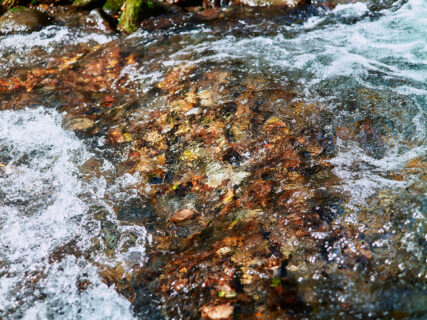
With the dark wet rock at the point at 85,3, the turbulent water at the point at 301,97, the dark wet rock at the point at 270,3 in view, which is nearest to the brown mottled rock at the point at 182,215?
the turbulent water at the point at 301,97

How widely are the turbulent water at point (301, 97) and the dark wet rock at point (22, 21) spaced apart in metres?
1.00

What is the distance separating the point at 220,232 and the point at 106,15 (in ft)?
26.1

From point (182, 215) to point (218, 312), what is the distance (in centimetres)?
134

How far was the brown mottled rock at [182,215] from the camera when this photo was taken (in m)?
3.68

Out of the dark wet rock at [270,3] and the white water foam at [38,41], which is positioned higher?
the dark wet rock at [270,3]

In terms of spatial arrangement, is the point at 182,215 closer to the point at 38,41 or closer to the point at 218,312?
the point at 218,312

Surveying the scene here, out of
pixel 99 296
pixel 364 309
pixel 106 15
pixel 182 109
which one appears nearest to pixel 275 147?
pixel 182 109

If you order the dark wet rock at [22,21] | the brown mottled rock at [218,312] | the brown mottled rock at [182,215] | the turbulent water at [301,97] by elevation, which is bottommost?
the brown mottled rock at [218,312]

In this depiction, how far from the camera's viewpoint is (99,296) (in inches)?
116

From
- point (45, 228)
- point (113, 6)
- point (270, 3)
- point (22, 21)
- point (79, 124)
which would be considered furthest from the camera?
point (113, 6)

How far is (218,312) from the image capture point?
102 inches

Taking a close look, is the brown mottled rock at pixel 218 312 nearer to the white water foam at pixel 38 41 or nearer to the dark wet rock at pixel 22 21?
the white water foam at pixel 38 41

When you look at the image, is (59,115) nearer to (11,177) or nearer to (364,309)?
(11,177)

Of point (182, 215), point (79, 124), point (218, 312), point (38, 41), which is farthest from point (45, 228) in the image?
point (38, 41)
